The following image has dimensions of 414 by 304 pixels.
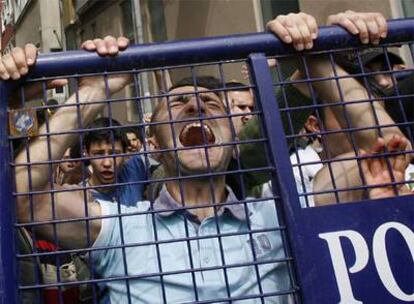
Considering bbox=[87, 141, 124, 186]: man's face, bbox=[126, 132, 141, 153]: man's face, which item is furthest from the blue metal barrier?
bbox=[126, 132, 141, 153]: man's face

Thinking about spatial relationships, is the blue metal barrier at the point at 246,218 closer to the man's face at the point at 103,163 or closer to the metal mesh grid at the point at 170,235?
the metal mesh grid at the point at 170,235

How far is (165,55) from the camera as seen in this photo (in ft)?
4.38

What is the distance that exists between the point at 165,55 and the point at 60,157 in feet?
1.15

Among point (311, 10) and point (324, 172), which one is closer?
point (324, 172)

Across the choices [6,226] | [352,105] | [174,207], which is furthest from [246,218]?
[6,226]

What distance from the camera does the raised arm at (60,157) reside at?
1315mm

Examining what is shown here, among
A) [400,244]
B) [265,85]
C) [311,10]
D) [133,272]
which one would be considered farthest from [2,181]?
[311,10]

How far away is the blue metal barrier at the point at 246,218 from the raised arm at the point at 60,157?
1 centimetres

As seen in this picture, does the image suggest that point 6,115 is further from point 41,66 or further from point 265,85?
point 265,85

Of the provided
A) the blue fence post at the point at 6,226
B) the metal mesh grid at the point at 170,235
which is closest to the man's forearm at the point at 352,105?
the metal mesh grid at the point at 170,235

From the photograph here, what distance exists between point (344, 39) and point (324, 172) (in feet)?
1.10

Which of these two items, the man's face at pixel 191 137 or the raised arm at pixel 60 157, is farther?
the man's face at pixel 191 137

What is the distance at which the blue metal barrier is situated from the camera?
1.23 meters

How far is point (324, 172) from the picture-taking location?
1471 millimetres
